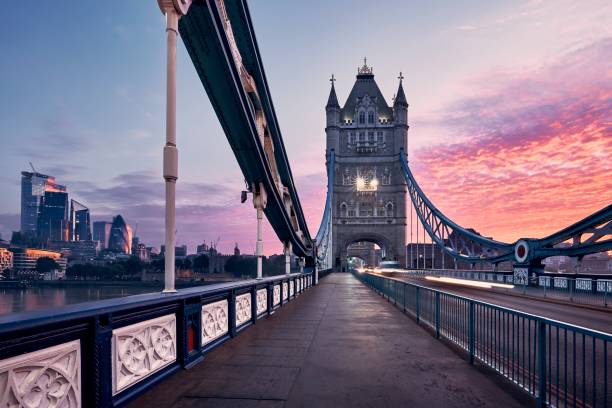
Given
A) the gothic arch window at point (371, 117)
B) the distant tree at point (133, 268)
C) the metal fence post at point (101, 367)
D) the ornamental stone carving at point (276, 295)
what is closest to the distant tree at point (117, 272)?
the distant tree at point (133, 268)

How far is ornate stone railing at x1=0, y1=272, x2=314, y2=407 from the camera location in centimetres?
283

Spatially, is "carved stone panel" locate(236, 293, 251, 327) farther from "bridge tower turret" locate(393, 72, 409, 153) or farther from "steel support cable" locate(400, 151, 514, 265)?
"bridge tower turret" locate(393, 72, 409, 153)

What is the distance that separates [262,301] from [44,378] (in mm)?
7323

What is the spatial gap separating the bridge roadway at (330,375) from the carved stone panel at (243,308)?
0.36 meters

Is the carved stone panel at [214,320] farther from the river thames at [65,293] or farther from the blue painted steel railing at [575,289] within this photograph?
the river thames at [65,293]

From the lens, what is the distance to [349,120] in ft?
270

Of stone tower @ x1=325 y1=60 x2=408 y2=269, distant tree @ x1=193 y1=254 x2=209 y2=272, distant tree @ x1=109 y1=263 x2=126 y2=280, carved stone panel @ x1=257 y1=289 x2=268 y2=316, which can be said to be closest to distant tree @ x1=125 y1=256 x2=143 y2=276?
distant tree @ x1=109 y1=263 x2=126 y2=280

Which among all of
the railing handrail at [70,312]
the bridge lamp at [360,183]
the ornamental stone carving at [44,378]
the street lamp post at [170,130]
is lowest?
the ornamental stone carving at [44,378]

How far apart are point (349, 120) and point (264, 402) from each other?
266 feet

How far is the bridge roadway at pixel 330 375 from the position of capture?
420cm

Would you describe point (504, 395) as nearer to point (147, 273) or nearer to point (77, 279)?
point (147, 273)

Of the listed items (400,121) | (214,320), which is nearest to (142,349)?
(214,320)

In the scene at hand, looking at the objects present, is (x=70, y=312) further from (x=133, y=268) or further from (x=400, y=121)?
(x=133, y=268)

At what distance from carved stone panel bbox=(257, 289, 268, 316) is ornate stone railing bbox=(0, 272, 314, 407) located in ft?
11.2
